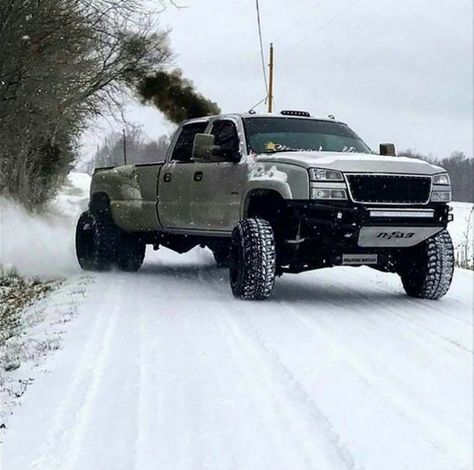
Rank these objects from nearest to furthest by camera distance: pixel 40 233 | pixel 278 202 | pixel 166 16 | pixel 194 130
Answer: pixel 278 202
pixel 166 16
pixel 194 130
pixel 40 233

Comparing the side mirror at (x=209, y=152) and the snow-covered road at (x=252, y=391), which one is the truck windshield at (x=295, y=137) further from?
the snow-covered road at (x=252, y=391)

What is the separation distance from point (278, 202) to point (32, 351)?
9.35 ft

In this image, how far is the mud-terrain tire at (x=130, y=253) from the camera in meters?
9.48

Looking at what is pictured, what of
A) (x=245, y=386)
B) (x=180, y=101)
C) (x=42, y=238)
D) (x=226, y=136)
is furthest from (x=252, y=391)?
(x=42, y=238)

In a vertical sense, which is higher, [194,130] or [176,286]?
[194,130]

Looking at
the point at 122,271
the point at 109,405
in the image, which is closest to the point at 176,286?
the point at 122,271

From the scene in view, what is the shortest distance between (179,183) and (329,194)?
253cm

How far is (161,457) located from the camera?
3.04m

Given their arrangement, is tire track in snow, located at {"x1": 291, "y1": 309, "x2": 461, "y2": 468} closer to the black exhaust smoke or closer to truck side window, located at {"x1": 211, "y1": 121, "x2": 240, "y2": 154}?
truck side window, located at {"x1": 211, "y1": 121, "x2": 240, "y2": 154}

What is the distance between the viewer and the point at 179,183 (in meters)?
8.37

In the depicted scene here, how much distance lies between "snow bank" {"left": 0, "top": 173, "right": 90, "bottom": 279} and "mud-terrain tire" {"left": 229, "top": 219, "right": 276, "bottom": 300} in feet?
12.1

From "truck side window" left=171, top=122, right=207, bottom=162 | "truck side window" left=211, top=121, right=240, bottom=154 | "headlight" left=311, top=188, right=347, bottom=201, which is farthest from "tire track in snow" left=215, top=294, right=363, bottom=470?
"truck side window" left=171, top=122, right=207, bottom=162

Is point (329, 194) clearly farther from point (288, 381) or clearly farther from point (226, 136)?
point (288, 381)

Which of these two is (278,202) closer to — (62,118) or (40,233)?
(62,118)
